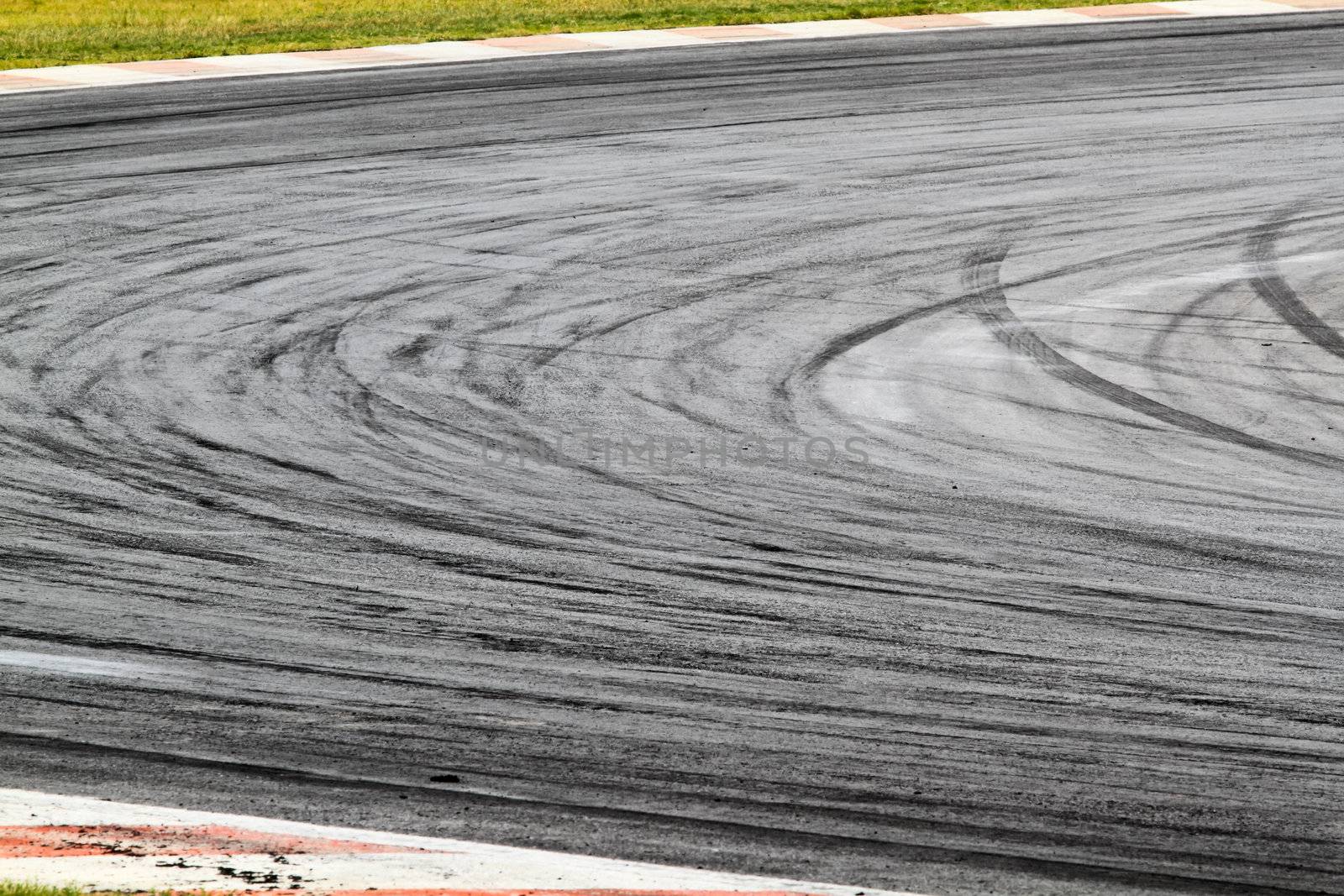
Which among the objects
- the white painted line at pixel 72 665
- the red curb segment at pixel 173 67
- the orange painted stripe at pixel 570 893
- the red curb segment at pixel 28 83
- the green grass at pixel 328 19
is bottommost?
the orange painted stripe at pixel 570 893

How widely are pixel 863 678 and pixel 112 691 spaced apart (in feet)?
8.16

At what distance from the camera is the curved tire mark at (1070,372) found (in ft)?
27.6

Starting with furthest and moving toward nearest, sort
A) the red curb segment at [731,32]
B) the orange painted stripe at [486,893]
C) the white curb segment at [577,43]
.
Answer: the red curb segment at [731,32]
the white curb segment at [577,43]
the orange painted stripe at [486,893]

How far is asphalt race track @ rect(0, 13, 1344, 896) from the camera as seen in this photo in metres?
5.37

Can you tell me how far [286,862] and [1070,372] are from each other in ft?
19.5

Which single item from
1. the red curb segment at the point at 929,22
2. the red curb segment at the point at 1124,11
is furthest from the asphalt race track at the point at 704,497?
the red curb segment at the point at 1124,11

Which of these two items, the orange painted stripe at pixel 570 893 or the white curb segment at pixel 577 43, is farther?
the white curb segment at pixel 577 43

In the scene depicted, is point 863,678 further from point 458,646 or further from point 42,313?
point 42,313

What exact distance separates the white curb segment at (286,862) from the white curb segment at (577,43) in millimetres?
14576

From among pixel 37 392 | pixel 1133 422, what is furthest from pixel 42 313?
pixel 1133 422

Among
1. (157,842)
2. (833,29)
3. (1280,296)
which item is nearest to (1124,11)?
(833,29)

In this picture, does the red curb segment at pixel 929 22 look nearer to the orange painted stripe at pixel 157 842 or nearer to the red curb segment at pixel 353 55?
the red curb segment at pixel 353 55

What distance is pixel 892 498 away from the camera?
7.79m

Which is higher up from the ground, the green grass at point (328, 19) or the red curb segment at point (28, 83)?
the green grass at point (328, 19)
